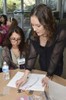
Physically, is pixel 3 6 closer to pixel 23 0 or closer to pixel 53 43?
pixel 23 0

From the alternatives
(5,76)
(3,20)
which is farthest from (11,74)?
(3,20)

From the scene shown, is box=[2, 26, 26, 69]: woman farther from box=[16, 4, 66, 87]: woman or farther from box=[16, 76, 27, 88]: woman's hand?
box=[16, 76, 27, 88]: woman's hand

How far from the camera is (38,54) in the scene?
1.83 m

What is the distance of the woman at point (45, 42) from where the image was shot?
1516 millimetres

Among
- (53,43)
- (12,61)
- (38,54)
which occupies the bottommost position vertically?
(12,61)

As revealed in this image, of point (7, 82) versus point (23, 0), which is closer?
point (7, 82)

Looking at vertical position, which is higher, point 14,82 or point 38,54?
point 38,54

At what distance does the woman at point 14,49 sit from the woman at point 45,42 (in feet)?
1.83

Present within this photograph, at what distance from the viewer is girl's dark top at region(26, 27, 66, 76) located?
5.34ft

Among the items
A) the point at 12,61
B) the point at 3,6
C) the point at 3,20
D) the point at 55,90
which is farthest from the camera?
the point at 3,6

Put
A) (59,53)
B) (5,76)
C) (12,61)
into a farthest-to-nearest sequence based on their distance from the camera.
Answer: (12,61), (5,76), (59,53)

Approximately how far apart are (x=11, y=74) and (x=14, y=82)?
0.21 meters

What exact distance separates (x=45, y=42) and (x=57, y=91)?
560 millimetres

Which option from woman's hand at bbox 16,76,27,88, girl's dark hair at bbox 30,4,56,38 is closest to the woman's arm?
girl's dark hair at bbox 30,4,56,38
